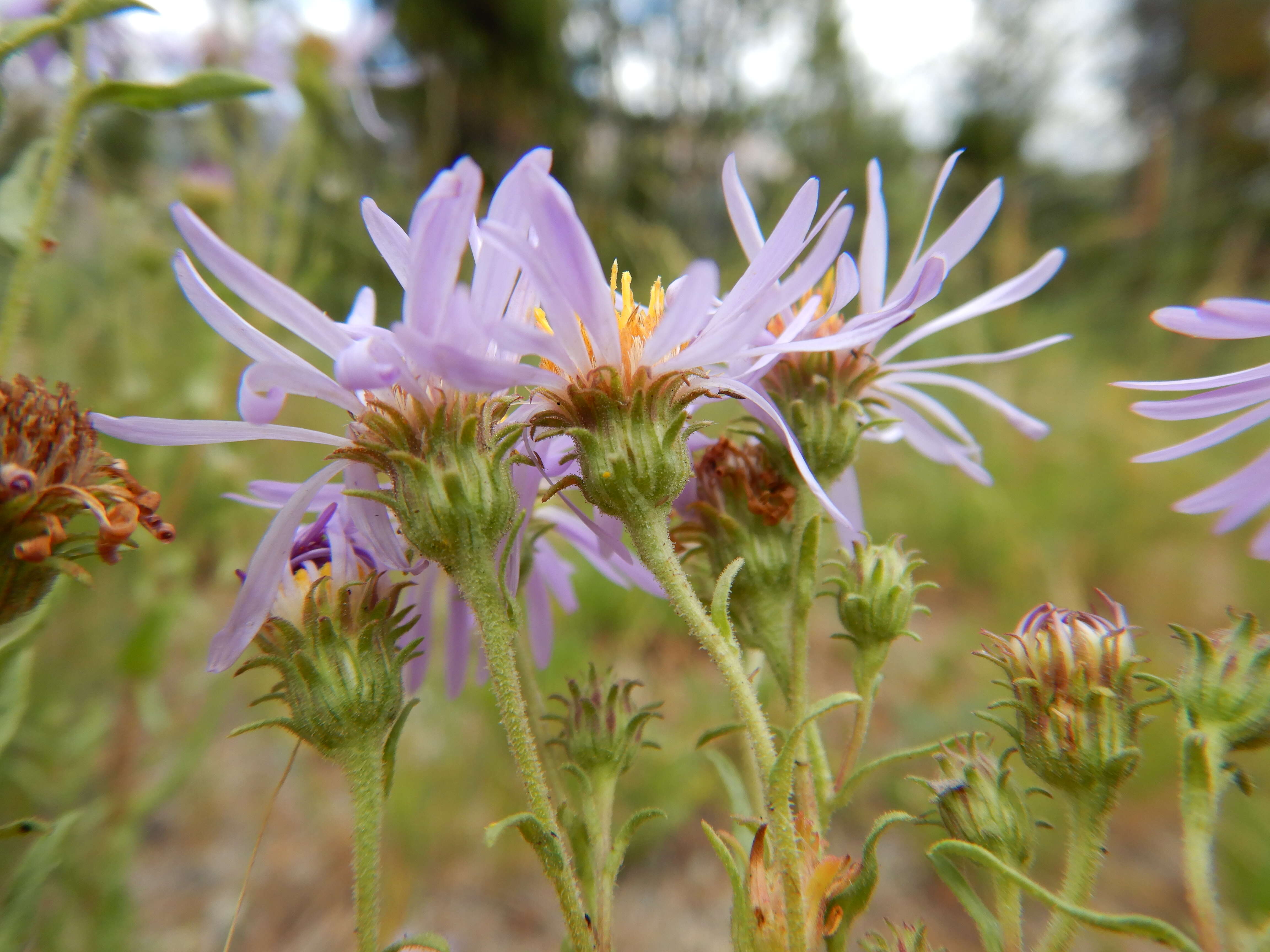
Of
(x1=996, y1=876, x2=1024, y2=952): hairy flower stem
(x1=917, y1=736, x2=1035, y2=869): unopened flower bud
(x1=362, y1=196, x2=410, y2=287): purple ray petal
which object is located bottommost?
(x1=996, y1=876, x2=1024, y2=952): hairy flower stem

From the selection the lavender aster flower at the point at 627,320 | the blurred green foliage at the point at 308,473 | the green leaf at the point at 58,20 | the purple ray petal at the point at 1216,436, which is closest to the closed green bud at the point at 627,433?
the lavender aster flower at the point at 627,320

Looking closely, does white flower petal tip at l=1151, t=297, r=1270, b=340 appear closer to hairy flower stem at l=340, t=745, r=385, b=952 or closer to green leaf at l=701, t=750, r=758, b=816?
green leaf at l=701, t=750, r=758, b=816

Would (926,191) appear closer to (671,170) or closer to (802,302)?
(671,170)

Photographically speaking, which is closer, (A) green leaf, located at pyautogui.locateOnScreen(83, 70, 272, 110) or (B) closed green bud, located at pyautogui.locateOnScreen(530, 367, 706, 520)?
(B) closed green bud, located at pyautogui.locateOnScreen(530, 367, 706, 520)

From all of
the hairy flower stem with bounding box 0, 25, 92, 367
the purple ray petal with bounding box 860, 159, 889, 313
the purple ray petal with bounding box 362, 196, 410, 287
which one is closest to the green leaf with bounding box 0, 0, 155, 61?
the hairy flower stem with bounding box 0, 25, 92, 367

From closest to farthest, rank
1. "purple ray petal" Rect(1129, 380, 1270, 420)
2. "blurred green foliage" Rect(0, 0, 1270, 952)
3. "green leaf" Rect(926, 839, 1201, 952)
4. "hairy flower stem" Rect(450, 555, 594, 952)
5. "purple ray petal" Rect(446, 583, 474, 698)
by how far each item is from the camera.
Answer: "green leaf" Rect(926, 839, 1201, 952) < "hairy flower stem" Rect(450, 555, 594, 952) < "purple ray petal" Rect(1129, 380, 1270, 420) < "purple ray petal" Rect(446, 583, 474, 698) < "blurred green foliage" Rect(0, 0, 1270, 952)

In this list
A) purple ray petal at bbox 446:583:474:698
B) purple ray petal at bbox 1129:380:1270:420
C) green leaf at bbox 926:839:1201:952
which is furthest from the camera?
purple ray petal at bbox 446:583:474:698

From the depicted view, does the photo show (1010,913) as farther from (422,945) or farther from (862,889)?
(422,945)
